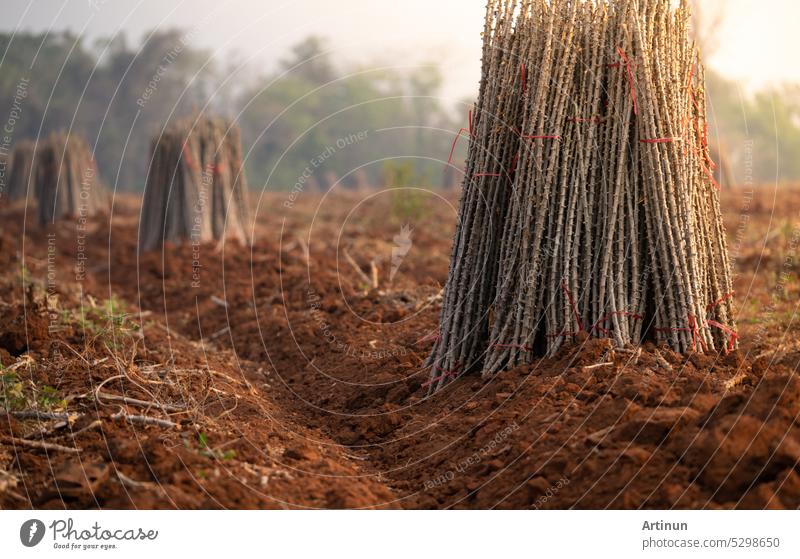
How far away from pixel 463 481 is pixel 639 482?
945 mm

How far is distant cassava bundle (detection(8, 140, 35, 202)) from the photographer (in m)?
20.1

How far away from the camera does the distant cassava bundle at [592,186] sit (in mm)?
5352

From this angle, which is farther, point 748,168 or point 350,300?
point 350,300

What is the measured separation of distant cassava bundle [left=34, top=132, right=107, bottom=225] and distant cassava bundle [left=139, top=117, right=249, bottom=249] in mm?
4746

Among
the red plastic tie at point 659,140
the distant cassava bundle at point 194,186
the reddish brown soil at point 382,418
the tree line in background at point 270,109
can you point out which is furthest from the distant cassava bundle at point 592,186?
the tree line in background at point 270,109

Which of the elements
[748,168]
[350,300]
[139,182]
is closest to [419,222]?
[350,300]

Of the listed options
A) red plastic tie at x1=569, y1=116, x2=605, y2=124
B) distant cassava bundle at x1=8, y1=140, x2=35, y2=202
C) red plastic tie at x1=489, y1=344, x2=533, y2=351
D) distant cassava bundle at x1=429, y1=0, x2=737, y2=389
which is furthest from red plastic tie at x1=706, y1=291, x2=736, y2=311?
distant cassava bundle at x1=8, y1=140, x2=35, y2=202

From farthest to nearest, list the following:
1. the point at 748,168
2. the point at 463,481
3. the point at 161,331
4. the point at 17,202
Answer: the point at 17,202, the point at 161,331, the point at 748,168, the point at 463,481

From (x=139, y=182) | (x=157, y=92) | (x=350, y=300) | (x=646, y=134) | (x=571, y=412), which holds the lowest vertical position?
(x=571, y=412)

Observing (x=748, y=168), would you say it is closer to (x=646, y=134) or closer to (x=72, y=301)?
(x=646, y=134)

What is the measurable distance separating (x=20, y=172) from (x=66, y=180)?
12.2 feet

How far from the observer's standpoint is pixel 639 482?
12.7 feet

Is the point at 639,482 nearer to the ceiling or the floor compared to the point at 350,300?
nearer to the floor

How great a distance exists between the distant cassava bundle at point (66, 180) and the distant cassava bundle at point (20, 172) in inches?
112
